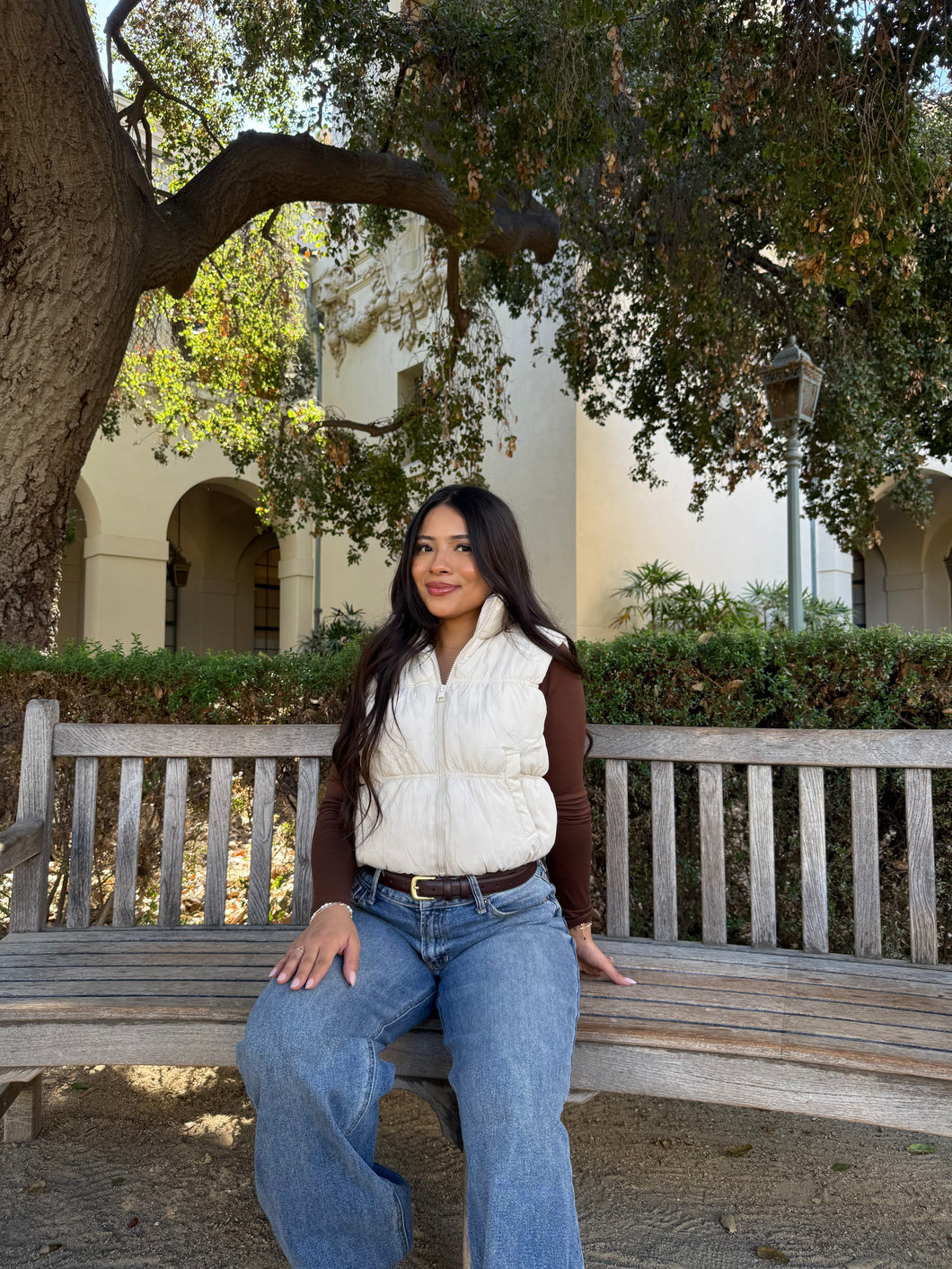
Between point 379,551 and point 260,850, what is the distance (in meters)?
11.3

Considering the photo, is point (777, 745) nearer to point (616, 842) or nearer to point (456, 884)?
point (616, 842)

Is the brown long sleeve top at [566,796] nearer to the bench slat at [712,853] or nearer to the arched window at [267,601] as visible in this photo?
the bench slat at [712,853]

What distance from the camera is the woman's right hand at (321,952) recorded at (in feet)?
5.24

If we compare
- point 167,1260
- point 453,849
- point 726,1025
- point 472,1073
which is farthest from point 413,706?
point 167,1260

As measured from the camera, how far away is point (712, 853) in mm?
2414

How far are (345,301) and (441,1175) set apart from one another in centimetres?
1395

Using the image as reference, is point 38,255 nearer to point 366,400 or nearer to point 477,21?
point 477,21

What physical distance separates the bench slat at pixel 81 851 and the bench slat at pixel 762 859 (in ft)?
6.19

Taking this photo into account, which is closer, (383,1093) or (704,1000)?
(383,1093)

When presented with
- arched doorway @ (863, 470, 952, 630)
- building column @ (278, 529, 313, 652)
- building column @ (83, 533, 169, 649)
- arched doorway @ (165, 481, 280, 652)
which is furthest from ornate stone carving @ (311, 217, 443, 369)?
arched doorway @ (863, 470, 952, 630)

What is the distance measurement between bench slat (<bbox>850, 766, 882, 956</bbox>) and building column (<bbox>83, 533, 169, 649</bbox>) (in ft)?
36.1

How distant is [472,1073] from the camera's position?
1467mm

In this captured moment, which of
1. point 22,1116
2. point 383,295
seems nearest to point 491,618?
point 22,1116

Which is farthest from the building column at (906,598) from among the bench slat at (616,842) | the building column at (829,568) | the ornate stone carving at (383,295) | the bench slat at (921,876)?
the bench slat at (616,842)
